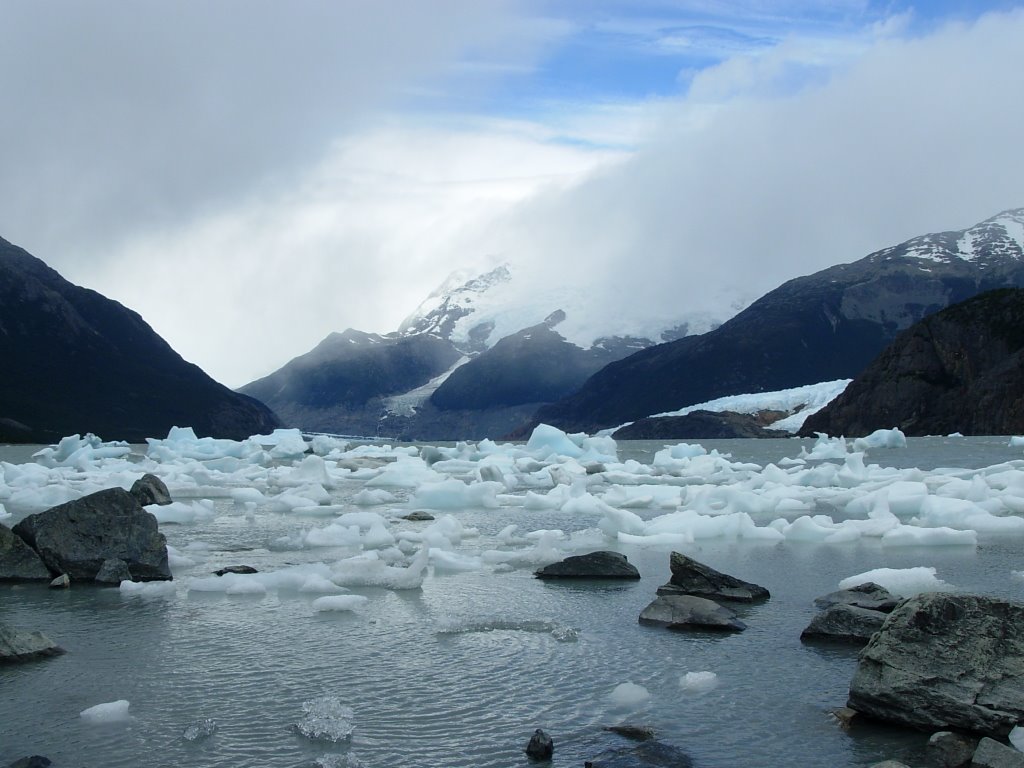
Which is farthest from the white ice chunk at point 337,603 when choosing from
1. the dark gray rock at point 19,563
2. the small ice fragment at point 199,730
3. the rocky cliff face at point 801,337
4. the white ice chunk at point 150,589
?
the rocky cliff face at point 801,337

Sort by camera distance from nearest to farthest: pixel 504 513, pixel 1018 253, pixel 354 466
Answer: pixel 504 513 → pixel 354 466 → pixel 1018 253

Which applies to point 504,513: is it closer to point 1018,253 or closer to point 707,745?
point 707,745

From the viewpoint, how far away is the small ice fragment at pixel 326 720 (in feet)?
18.5

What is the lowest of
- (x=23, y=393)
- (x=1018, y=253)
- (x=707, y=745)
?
(x=707, y=745)

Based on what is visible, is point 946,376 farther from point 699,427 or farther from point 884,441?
point 884,441

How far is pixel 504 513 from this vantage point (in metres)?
18.9

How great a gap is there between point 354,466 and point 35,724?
29997 millimetres

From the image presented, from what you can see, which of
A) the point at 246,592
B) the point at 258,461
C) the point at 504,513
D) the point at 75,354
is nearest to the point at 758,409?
the point at 258,461

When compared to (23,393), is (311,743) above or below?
below

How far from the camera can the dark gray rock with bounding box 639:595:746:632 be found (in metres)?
8.27

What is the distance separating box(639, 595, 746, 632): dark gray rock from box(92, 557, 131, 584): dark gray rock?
5897 mm

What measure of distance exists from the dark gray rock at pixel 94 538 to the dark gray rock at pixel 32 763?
5.76 m

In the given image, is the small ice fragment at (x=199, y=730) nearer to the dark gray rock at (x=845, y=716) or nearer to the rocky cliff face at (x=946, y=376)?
the dark gray rock at (x=845, y=716)

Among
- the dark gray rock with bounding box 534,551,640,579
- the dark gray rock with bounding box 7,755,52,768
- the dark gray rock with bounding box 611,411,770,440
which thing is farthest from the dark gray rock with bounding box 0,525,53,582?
the dark gray rock with bounding box 611,411,770,440
